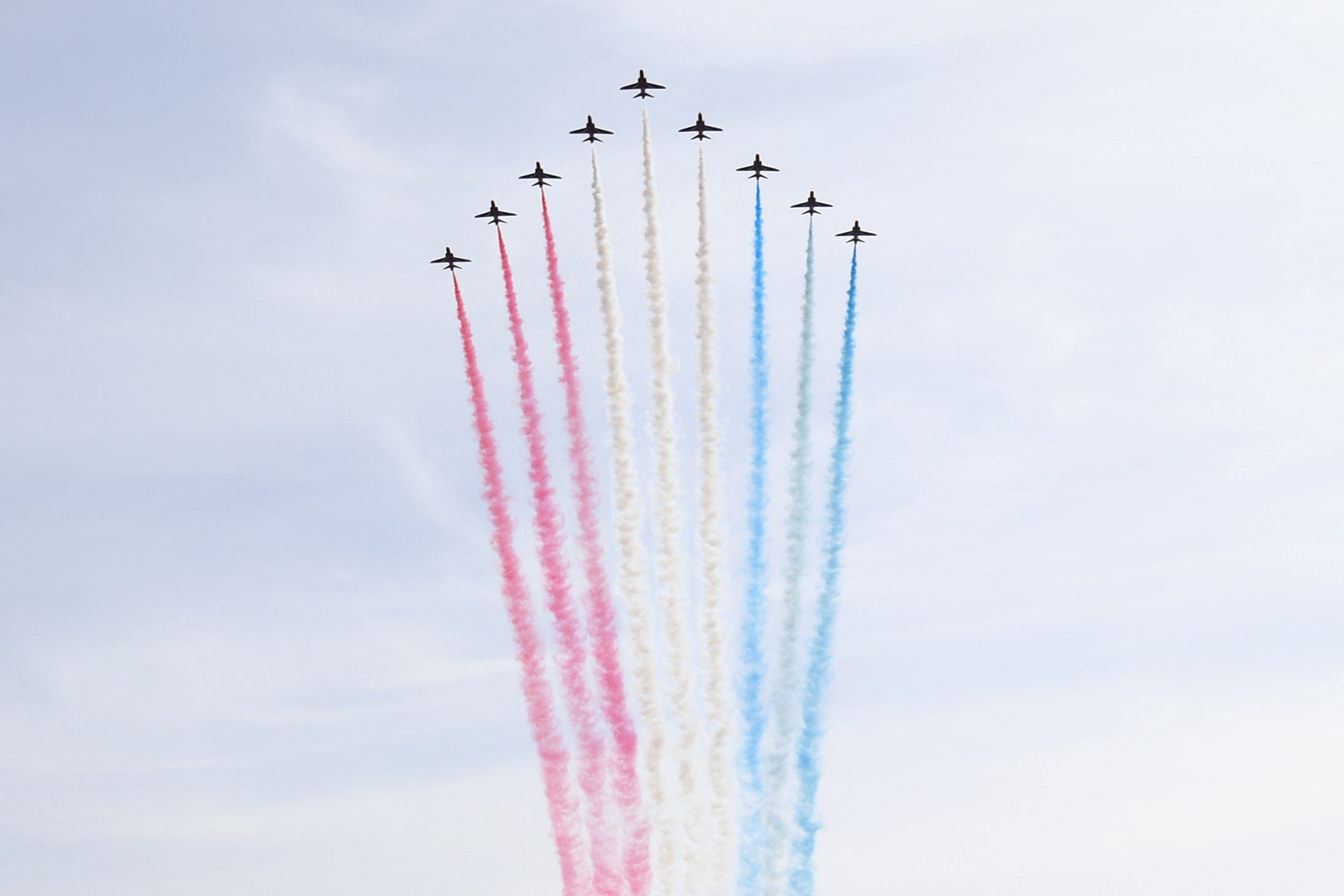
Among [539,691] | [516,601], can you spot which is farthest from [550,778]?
[516,601]

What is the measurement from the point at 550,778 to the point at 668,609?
13.1 m

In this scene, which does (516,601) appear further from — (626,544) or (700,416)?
(700,416)

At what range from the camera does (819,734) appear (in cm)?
8912

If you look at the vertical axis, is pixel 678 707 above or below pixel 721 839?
above

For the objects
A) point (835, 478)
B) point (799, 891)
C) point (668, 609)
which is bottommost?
point (799, 891)

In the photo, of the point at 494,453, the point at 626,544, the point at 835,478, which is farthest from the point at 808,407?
the point at 494,453

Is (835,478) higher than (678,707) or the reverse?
higher

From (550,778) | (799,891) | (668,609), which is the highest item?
(668,609)

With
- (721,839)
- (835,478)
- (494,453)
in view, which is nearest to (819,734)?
(721,839)

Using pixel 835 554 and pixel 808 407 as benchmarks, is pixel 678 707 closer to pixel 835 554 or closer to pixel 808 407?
pixel 835 554

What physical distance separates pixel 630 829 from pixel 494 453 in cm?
2578

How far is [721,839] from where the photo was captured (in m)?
86.8

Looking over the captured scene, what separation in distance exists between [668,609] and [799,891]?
1983 centimetres

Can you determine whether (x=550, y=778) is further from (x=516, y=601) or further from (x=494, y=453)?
(x=494, y=453)
